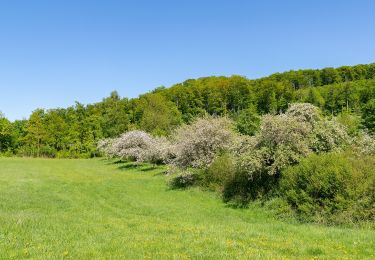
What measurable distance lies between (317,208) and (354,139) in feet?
30.6

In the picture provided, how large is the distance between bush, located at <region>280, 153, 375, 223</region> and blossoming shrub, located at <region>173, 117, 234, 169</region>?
38.1ft

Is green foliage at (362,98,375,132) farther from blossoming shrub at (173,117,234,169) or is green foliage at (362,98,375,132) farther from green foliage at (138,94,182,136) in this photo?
blossoming shrub at (173,117,234,169)

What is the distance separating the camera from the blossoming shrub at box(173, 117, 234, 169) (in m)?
32.3

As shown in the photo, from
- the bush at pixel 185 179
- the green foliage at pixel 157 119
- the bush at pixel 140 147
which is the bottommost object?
the bush at pixel 185 179

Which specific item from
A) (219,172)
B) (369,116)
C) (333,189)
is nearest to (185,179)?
(219,172)

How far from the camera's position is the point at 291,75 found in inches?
6358

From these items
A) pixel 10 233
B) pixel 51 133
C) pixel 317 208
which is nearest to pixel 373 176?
pixel 317 208

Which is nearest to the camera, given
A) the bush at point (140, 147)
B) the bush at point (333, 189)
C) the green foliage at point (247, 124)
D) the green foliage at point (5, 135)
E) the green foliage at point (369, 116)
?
the bush at point (333, 189)

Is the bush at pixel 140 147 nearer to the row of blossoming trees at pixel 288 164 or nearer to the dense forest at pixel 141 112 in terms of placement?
the row of blossoming trees at pixel 288 164

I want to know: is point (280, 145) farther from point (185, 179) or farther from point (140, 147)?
point (140, 147)

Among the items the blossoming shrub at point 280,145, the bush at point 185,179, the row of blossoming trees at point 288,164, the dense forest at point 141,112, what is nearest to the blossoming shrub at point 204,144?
the row of blossoming trees at point 288,164

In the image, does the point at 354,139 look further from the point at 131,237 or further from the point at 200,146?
the point at 131,237

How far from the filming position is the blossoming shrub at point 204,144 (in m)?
32.3

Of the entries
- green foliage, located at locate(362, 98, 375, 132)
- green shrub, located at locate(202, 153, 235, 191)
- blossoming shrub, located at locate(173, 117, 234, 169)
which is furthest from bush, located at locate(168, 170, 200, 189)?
green foliage, located at locate(362, 98, 375, 132)
